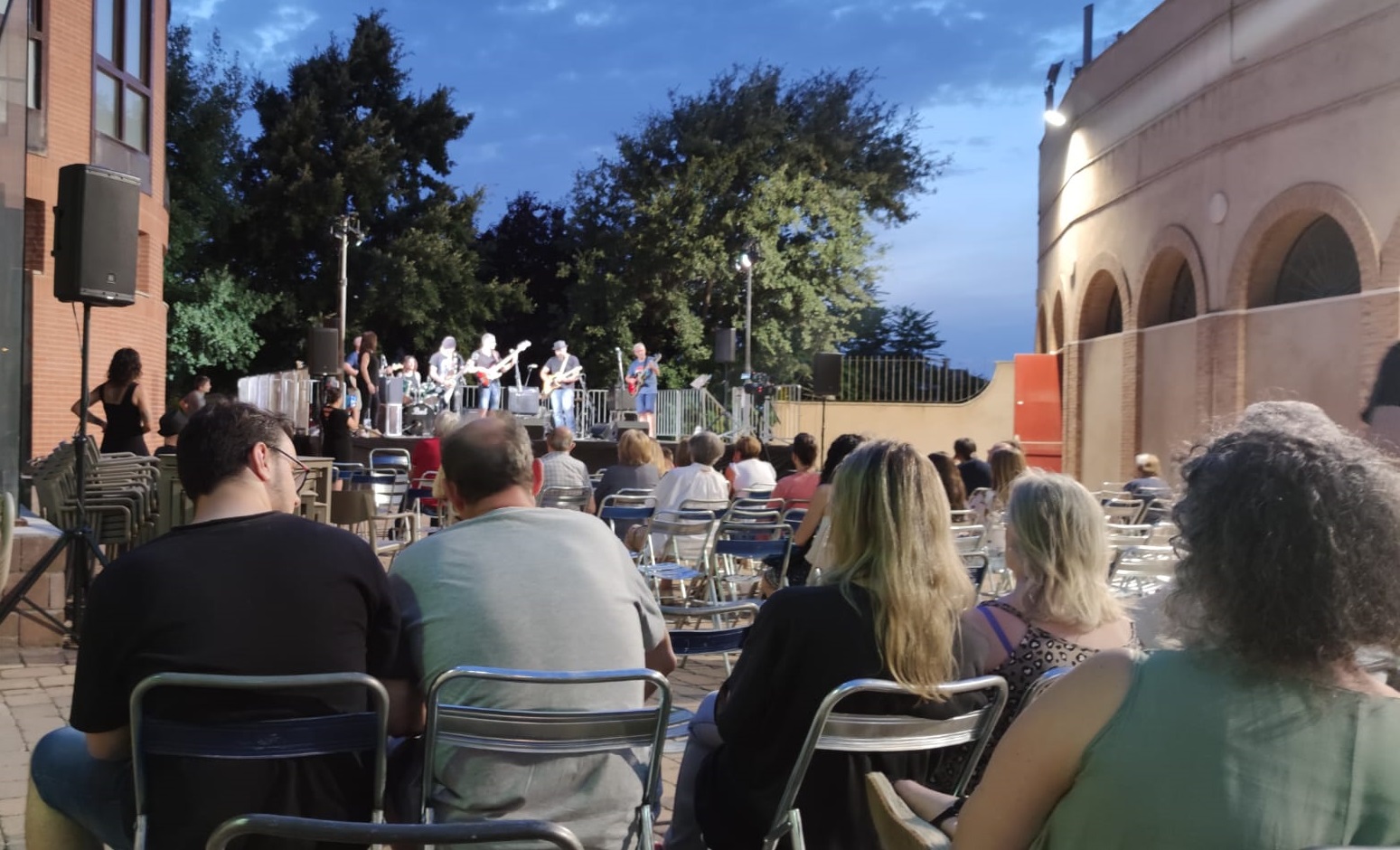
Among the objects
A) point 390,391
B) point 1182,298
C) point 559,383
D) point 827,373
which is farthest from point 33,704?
point 827,373

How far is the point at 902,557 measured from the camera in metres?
2.50

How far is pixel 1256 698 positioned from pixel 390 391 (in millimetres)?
17293

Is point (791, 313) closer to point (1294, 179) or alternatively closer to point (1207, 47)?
point (1207, 47)

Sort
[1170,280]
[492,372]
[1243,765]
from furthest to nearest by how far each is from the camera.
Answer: [492,372] → [1170,280] → [1243,765]

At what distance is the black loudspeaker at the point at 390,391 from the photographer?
58.3 feet

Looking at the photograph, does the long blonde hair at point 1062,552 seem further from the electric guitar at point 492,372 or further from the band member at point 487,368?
the electric guitar at point 492,372

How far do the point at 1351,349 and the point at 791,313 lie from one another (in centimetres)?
1799

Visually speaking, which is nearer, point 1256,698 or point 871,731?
point 1256,698

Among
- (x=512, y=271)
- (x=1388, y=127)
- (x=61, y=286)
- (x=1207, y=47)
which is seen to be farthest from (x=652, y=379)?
(x=512, y=271)

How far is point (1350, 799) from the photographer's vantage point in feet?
4.24

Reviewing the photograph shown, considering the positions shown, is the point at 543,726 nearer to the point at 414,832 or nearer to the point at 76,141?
the point at 414,832

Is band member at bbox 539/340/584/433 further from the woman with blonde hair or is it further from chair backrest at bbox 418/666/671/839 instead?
chair backrest at bbox 418/666/671/839

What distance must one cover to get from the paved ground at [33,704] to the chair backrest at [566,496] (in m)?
1.37

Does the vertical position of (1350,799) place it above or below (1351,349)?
below
